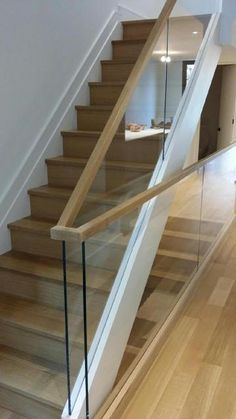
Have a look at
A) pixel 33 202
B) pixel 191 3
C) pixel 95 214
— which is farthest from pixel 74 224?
pixel 191 3

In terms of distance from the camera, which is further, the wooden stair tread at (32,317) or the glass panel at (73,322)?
the wooden stair tread at (32,317)

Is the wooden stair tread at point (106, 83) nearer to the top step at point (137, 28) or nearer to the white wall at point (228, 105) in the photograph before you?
the top step at point (137, 28)

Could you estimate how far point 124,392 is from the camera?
2.04 m

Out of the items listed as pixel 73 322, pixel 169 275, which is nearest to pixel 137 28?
pixel 169 275

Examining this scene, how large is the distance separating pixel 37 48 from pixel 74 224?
6.17 ft

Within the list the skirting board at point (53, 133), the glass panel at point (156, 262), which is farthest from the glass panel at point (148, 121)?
the skirting board at point (53, 133)

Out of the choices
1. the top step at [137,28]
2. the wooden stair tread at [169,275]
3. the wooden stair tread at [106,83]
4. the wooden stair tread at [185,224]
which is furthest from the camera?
the top step at [137,28]

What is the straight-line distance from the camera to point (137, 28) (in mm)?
3971

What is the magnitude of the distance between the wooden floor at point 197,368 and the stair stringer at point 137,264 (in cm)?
27

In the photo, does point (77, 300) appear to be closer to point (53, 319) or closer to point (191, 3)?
point (53, 319)

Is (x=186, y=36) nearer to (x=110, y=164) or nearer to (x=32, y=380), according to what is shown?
(x=110, y=164)

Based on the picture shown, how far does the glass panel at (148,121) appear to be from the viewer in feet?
7.07

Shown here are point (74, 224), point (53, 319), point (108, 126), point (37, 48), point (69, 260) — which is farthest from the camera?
point (37, 48)

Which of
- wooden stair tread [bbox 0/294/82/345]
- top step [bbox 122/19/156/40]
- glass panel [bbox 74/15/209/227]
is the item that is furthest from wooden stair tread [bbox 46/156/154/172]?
top step [bbox 122/19/156/40]
